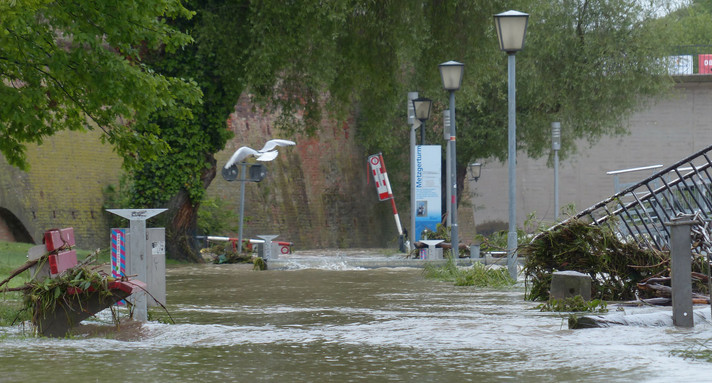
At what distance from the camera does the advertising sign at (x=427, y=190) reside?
2705 centimetres

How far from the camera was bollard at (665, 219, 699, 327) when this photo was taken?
7.97 metres

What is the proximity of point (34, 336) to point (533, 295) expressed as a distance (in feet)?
18.2

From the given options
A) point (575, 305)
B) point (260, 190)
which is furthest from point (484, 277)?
point (260, 190)

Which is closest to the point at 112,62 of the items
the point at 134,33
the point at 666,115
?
the point at 134,33

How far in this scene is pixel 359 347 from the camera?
720cm

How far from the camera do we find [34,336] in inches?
311

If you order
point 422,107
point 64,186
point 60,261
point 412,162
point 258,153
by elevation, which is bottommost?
point 60,261

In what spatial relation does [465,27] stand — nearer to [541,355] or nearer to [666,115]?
[541,355]

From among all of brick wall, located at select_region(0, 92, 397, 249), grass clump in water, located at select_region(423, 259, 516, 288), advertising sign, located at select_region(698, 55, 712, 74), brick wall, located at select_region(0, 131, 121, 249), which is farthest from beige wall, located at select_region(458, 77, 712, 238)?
grass clump in water, located at select_region(423, 259, 516, 288)

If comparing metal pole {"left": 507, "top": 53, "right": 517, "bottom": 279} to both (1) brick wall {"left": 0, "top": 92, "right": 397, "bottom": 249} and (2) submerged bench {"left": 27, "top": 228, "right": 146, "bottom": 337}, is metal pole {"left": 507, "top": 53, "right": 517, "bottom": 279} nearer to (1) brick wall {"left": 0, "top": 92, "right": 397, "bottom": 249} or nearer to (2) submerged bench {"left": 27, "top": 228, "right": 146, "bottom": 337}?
(2) submerged bench {"left": 27, "top": 228, "right": 146, "bottom": 337}

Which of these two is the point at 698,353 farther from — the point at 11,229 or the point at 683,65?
the point at 683,65

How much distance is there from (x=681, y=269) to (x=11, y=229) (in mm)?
19806

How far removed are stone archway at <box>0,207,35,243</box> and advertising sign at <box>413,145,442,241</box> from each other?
9.86 metres

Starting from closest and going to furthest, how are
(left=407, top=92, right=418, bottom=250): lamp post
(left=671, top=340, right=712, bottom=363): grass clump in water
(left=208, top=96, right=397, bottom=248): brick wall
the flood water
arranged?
the flood water
(left=671, top=340, right=712, bottom=363): grass clump in water
(left=407, top=92, right=418, bottom=250): lamp post
(left=208, top=96, right=397, bottom=248): brick wall
